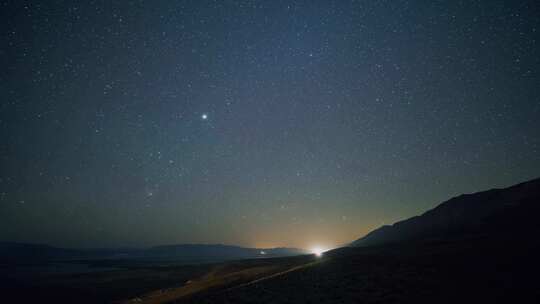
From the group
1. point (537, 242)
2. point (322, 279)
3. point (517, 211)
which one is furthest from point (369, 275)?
point (517, 211)

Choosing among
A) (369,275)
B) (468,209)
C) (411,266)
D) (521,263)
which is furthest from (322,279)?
(468,209)

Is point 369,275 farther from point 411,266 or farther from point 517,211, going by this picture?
point 517,211

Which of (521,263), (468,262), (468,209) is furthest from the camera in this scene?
(468,209)

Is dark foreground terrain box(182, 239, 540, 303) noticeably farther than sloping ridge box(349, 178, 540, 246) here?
No

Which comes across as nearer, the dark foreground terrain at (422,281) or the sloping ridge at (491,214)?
the dark foreground terrain at (422,281)

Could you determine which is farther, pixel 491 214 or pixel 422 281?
pixel 491 214

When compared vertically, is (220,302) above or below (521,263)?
below

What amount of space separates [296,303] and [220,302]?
21.9 feet

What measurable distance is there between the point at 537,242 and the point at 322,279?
2352 centimetres

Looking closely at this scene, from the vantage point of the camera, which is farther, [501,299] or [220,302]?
[220,302]

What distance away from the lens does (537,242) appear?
27.0 meters

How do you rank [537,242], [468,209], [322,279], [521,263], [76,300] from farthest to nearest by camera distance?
A: 1. [468,209]
2. [76,300]
3. [537,242]
4. [322,279]
5. [521,263]

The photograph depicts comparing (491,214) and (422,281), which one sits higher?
(491,214)

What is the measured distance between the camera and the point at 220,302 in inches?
835
